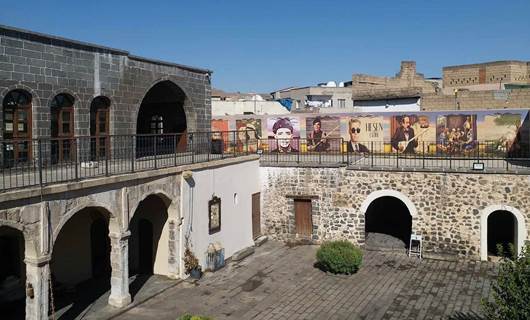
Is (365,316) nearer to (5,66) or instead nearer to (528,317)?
(528,317)

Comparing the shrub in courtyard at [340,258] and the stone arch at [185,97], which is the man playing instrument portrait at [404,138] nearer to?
the shrub in courtyard at [340,258]

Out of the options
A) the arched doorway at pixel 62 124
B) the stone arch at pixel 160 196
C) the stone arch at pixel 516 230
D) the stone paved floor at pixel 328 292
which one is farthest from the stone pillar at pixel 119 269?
the stone arch at pixel 516 230

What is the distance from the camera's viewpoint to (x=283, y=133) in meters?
27.0

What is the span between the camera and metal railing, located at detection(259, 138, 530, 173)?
1959 centimetres

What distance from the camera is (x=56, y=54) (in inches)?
580

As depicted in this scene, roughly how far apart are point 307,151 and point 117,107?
471 inches

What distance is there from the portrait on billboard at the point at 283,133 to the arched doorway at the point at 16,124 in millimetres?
14124

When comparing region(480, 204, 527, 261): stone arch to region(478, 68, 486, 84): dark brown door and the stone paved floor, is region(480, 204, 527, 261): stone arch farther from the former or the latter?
region(478, 68, 486, 84): dark brown door

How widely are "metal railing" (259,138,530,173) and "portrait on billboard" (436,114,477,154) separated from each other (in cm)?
4

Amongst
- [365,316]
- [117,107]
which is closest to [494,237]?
[365,316]

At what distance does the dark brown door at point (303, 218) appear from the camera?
20547 mm

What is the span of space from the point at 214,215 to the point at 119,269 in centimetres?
476

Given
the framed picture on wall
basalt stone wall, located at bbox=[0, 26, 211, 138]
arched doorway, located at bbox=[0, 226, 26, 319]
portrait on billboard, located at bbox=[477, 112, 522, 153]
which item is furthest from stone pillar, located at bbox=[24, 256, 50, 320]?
portrait on billboard, located at bbox=[477, 112, 522, 153]

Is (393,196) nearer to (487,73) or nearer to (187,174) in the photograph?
(187,174)
